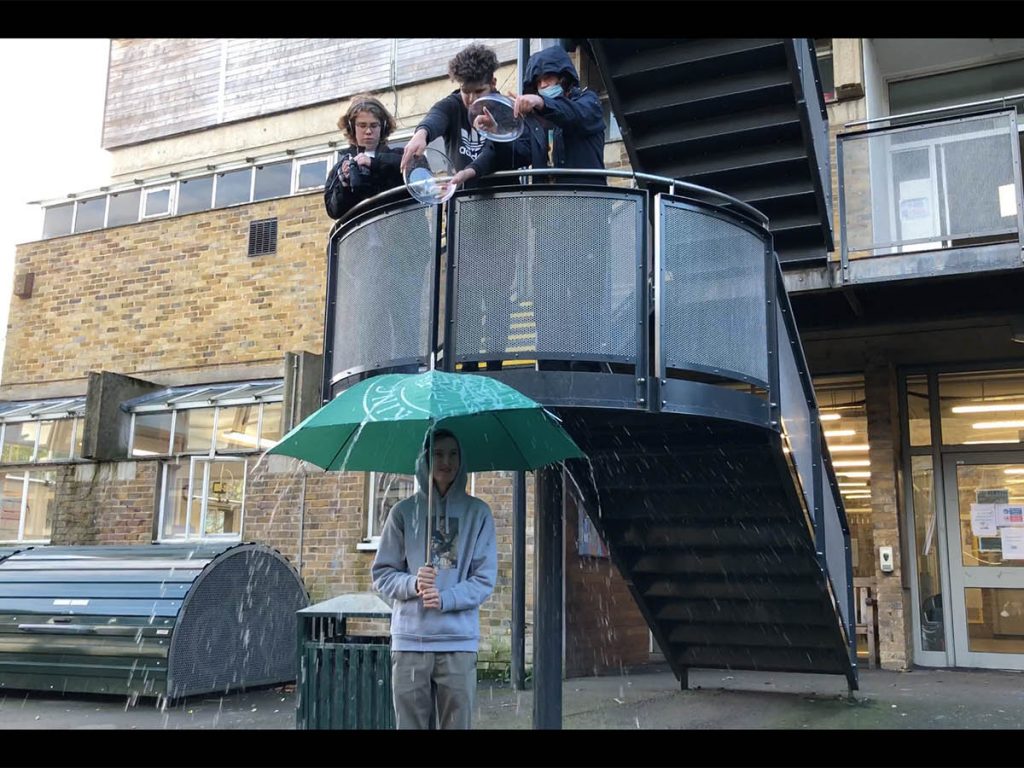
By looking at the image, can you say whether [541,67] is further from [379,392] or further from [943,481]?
[943,481]

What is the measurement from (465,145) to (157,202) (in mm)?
9617

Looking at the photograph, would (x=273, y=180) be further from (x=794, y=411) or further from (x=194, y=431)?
(x=794, y=411)

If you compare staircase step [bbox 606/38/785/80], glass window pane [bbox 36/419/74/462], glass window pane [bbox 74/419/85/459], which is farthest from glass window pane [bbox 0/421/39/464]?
staircase step [bbox 606/38/785/80]

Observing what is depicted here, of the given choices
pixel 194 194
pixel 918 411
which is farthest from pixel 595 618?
pixel 194 194

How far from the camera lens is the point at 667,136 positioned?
885 centimetres

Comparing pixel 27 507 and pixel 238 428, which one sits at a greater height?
pixel 238 428

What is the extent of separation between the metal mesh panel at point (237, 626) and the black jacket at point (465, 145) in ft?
15.3

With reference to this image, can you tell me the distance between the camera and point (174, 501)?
12688mm

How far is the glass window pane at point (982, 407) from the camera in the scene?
10680 mm

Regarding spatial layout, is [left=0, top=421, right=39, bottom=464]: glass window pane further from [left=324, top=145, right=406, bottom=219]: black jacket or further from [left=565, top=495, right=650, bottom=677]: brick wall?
[left=324, top=145, right=406, bottom=219]: black jacket

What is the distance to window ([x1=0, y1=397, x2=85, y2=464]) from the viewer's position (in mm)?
13461

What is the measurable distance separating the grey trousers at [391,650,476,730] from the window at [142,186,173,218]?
11396 millimetres

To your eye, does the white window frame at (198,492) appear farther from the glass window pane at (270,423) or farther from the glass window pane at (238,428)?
the glass window pane at (270,423)
